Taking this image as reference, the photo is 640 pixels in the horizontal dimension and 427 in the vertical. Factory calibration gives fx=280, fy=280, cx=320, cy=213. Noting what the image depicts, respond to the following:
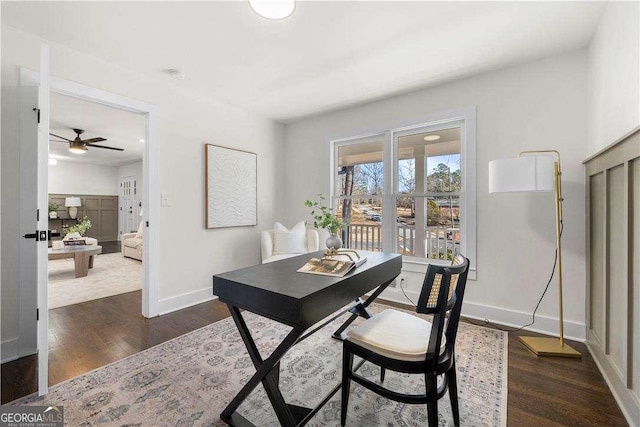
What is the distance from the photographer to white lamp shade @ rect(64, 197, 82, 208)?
25.8ft

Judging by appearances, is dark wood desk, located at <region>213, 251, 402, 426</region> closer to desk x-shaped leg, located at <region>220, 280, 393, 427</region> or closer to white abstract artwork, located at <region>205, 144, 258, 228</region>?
desk x-shaped leg, located at <region>220, 280, 393, 427</region>

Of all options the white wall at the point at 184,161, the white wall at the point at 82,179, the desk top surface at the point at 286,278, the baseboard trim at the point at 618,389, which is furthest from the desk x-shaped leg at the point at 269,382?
the white wall at the point at 82,179

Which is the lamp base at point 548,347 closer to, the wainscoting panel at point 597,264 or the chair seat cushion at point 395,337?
the wainscoting panel at point 597,264

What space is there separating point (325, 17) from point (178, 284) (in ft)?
9.80

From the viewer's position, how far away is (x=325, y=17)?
6.57 feet

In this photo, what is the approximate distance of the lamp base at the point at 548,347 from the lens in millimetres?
2119

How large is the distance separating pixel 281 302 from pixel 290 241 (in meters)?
2.56

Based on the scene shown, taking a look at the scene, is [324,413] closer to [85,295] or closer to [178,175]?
[178,175]

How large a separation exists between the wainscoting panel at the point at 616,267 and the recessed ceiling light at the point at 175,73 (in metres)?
3.46

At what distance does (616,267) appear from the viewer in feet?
5.77

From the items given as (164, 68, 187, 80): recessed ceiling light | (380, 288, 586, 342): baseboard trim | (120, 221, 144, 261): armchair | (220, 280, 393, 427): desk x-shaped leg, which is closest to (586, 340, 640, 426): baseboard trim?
(380, 288, 586, 342): baseboard trim

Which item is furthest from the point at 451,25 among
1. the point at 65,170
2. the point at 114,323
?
the point at 65,170

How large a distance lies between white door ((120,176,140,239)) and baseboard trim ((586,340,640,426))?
9.63 m

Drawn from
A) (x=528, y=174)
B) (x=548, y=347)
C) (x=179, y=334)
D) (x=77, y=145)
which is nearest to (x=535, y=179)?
(x=528, y=174)
